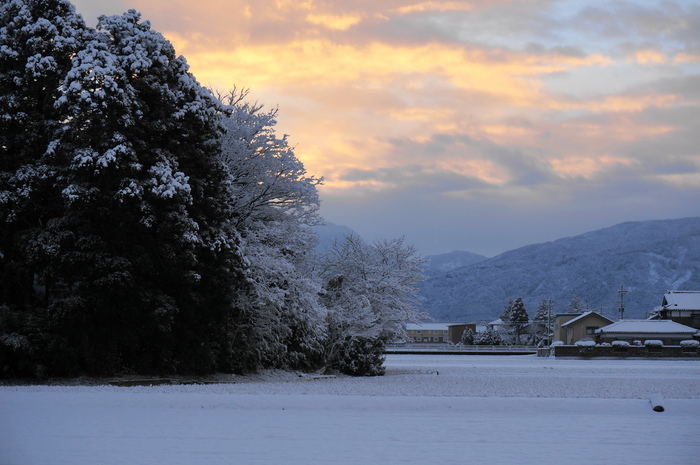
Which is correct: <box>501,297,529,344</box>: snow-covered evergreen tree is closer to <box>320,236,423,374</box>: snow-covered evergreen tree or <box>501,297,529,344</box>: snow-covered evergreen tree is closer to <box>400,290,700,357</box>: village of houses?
<box>400,290,700,357</box>: village of houses

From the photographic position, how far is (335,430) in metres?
13.0

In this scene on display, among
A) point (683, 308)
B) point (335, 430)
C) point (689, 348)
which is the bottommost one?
point (335, 430)

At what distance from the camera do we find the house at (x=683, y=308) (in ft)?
277

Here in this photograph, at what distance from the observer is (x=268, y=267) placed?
29.5 metres

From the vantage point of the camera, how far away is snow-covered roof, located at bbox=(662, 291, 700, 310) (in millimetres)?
84688

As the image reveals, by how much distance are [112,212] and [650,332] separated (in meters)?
67.0

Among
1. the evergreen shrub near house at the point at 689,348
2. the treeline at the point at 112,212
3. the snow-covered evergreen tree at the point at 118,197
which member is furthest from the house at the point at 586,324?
the snow-covered evergreen tree at the point at 118,197

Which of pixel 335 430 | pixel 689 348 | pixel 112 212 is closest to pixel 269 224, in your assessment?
pixel 112 212

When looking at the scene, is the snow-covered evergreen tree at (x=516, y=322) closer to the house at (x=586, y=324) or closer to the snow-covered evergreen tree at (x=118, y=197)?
the house at (x=586, y=324)

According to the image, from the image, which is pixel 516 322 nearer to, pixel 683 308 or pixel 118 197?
pixel 683 308

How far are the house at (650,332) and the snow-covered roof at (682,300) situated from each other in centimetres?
479

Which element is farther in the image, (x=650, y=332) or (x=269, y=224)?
(x=650, y=332)

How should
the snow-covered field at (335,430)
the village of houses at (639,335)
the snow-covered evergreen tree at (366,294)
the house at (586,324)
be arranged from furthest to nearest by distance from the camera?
1. the house at (586,324)
2. the village of houses at (639,335)
3. the snow-covered evergreen tree at (366,294)
4. the snow-covered field at (335,430)

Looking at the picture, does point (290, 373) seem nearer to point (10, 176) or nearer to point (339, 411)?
point (10, 176)
